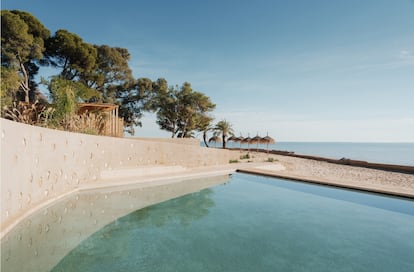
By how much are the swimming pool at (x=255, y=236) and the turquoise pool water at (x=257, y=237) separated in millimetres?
12

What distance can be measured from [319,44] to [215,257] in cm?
1088

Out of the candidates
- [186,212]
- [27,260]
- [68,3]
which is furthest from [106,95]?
[27,260]

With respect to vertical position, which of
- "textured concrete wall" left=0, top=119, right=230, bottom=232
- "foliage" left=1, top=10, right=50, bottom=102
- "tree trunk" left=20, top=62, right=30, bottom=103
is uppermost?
"foliage" left=1, top=10, right=50, bottom=102

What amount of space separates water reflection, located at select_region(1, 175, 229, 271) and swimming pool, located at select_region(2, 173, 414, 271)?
0.30ft

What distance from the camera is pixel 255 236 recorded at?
12.0 ft

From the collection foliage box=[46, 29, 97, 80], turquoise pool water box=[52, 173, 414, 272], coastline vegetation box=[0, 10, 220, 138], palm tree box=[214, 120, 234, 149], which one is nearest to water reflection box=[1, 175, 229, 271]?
turquoise pool water box=[52, 173, 414, 272]

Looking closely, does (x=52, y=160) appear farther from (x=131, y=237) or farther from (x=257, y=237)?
(x=257, y=237)

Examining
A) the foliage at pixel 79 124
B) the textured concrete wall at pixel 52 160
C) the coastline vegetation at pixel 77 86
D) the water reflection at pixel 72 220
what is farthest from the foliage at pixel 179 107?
the water reflection at pixel 72 220

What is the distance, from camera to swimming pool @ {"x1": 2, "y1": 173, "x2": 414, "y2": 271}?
2.76 meters

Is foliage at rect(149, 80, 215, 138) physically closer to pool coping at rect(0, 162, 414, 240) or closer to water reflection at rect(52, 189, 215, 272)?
pool coping at rect(0, 162, 414, 240)

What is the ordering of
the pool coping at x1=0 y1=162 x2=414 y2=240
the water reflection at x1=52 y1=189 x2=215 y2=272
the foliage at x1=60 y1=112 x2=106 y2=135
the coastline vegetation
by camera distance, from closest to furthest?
the water reflection at x1=52 y1=189 x2=215 y2=272, the pool coping at x1=0 y1=162 x2=414 y2=240, the foliage at x1=60 y1=112 x2=106 y2=135, the coastline vegetation

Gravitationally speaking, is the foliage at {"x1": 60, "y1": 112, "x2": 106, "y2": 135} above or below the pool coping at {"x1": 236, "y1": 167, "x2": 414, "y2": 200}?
above

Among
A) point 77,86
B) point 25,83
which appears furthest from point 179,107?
point 25,83

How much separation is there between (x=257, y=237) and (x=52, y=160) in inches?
173
